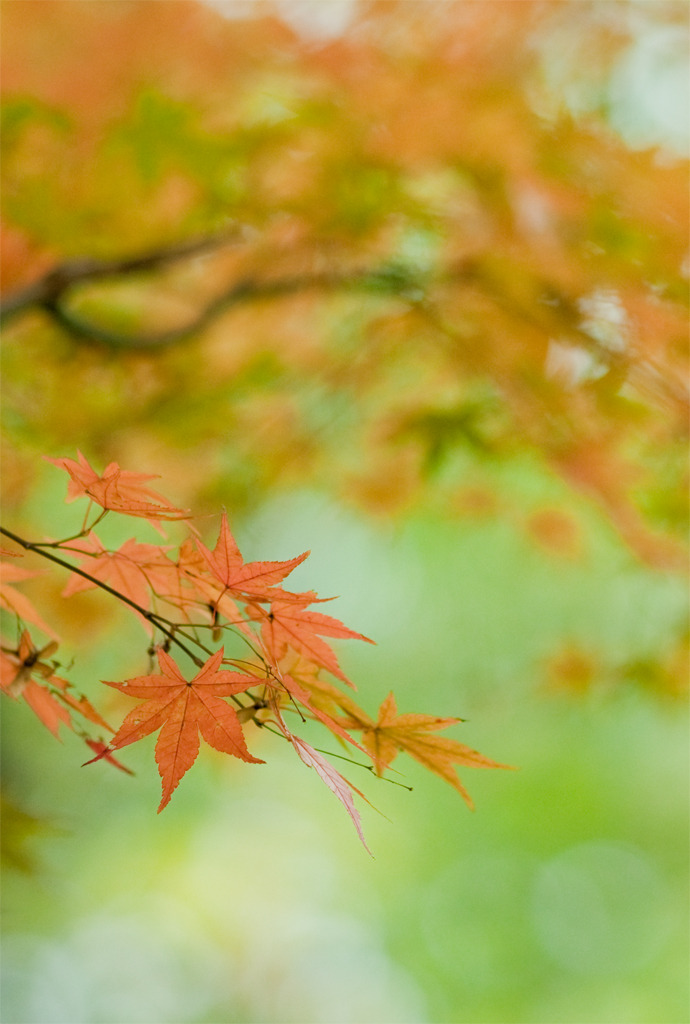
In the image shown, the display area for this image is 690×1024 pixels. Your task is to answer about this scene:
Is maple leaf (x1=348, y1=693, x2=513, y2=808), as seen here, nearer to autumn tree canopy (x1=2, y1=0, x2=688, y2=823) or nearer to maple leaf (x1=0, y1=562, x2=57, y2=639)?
maple leaf (x1=0, y1=562, x2=57, y2=639)

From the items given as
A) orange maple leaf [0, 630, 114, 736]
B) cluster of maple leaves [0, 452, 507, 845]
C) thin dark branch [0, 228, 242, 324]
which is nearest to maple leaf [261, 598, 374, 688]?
cluster of maple leaves [0, 452, 507, 845]

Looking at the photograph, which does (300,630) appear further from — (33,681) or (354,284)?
(354,284)

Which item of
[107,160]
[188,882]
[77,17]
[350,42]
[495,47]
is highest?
[77,17]

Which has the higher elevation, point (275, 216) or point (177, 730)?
point (275, 216)

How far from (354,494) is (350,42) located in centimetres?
93

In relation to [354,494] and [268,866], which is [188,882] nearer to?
[268,866]

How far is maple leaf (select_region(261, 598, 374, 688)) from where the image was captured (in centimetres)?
51

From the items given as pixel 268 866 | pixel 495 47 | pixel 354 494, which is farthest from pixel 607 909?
pixel 495 47

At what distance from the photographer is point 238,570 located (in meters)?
0.50

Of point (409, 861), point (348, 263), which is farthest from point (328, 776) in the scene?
point (409, 861)

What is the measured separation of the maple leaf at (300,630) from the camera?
51cm

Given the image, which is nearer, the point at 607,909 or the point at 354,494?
the point at 354,494

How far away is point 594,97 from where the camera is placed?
6.57 ft

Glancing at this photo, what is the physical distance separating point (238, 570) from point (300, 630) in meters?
0.06
